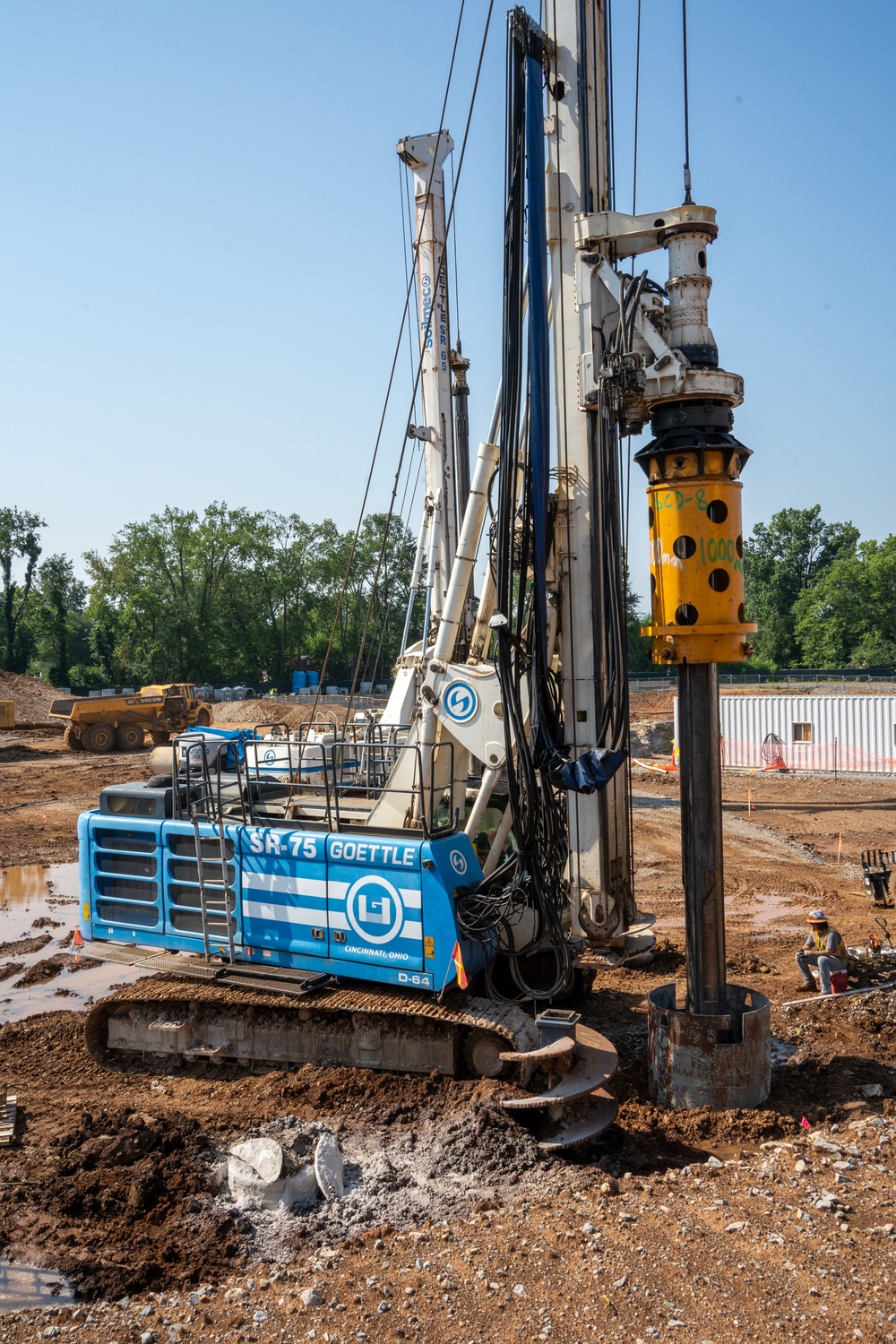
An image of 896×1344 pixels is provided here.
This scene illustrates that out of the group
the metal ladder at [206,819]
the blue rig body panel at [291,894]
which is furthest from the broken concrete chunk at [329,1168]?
the metal ladder at [206,819]

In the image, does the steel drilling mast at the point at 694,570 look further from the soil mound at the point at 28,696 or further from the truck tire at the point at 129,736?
the soil mound at the point at 28,696

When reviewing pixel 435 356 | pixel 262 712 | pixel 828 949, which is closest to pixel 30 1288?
pixel 828 949

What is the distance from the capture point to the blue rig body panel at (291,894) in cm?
792

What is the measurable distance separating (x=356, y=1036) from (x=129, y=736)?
1199 inches

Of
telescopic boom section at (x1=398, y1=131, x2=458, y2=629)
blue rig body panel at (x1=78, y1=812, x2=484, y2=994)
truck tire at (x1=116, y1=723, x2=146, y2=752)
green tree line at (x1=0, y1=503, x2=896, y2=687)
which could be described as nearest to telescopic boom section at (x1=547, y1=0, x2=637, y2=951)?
blue rig body panel at (x1=78, y1=812, x2=484, y2=994)

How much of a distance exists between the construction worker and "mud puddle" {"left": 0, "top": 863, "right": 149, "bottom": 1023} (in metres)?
7.56

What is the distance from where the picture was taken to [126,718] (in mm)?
36594

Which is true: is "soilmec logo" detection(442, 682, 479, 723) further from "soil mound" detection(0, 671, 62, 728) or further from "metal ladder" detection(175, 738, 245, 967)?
"soil mound" detection(0, 671, 62, 728)

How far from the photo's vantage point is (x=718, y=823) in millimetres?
7391

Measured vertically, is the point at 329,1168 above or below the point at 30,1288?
above

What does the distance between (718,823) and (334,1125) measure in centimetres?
351

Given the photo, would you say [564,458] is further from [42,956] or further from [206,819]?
[42,956]

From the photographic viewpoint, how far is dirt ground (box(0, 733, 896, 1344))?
5215 millimetres

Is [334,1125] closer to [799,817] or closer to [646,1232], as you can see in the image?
[646,1232]
